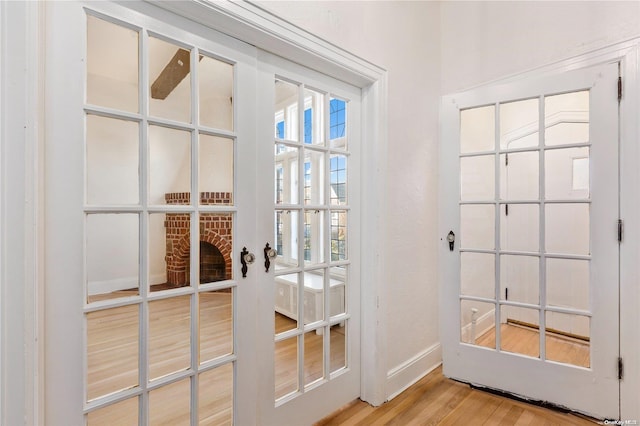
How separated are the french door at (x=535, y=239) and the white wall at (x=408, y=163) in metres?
0.12

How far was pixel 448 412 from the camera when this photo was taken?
5.90 ft

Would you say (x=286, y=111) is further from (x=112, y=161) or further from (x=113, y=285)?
(x=113, y=285)

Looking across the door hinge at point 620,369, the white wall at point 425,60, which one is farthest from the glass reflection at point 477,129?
the door hinge at point 620,369

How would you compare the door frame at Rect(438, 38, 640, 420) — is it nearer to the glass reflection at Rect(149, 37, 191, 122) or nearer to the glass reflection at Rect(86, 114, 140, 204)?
the glass reflection at Rect(149, 37, 191, 122)

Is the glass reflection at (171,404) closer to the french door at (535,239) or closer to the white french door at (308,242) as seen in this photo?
the white french door at (308,242)

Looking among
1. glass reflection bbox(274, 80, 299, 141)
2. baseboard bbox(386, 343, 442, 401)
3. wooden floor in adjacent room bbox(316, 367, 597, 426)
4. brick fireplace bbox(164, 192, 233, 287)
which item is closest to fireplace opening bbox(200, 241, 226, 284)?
brick fireplace bbox(164, 192, 233, 287)

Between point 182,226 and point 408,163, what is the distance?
146 cm

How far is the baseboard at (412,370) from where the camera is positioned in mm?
1951

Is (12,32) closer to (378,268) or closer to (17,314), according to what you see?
(17,314)

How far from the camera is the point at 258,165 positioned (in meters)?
1.47

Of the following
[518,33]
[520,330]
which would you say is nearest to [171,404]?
[520,330]

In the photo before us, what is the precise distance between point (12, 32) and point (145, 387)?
1186 millimetres

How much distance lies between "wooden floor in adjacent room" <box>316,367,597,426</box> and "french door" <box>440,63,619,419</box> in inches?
4.2

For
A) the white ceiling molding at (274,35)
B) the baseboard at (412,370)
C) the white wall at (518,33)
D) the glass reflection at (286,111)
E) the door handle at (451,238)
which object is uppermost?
the white wall at (518,33)
